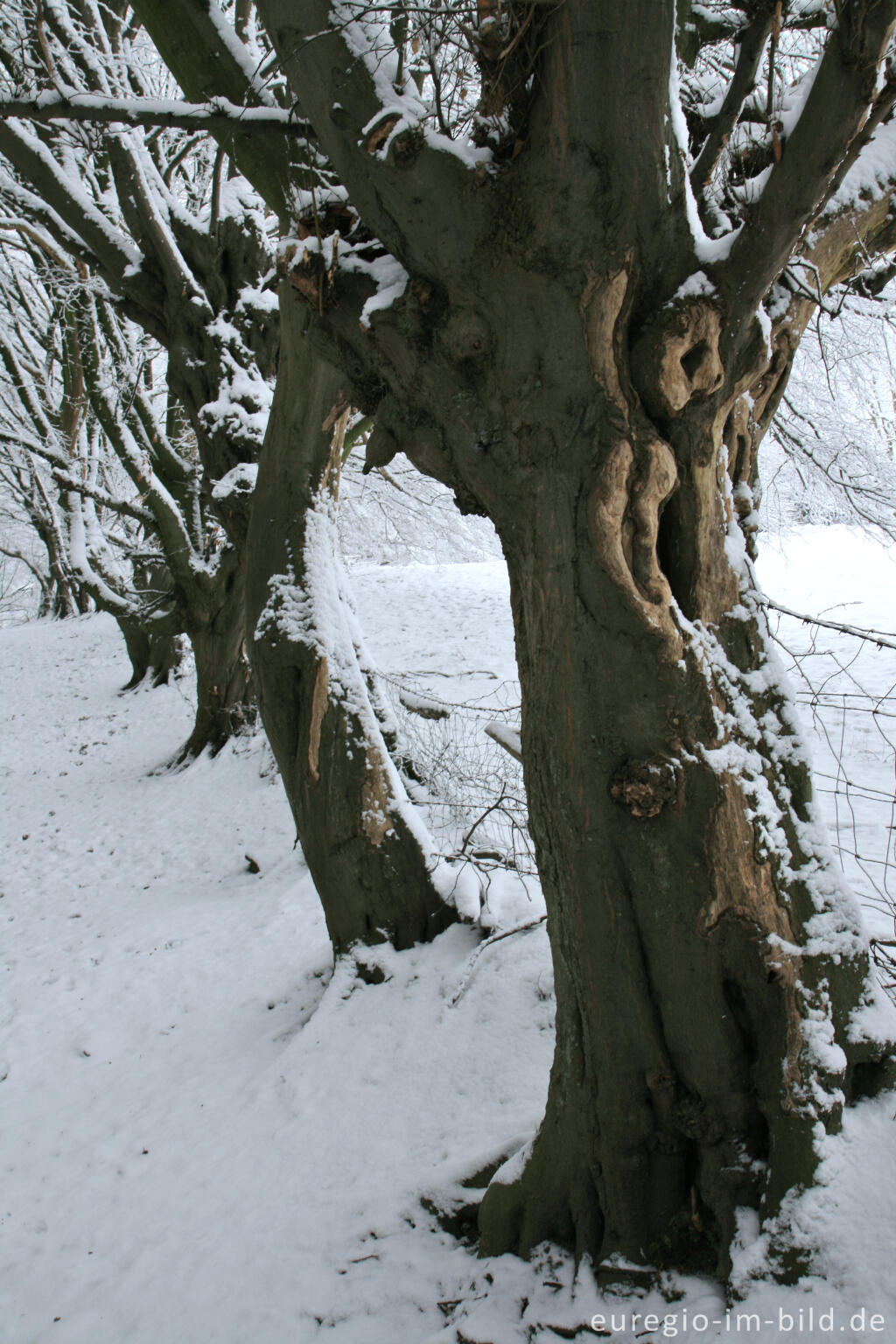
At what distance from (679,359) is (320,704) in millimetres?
2403

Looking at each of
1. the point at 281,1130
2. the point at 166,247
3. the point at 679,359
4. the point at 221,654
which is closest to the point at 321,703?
the point at 281,1130

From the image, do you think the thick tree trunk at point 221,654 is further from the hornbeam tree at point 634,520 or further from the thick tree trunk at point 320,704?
the hornbeam tree at point 634,520

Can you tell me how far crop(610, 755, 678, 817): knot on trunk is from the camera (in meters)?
1.67

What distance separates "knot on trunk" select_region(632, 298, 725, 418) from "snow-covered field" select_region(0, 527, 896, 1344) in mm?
813

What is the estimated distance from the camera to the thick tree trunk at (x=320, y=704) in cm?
354

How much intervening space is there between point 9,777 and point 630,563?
9.20 m

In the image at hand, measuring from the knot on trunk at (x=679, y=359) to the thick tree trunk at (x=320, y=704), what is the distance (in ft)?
6.83

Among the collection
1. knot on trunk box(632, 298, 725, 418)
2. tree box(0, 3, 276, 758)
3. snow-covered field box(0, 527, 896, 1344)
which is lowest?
snow-covered field box(0, 527, 896, 1344)

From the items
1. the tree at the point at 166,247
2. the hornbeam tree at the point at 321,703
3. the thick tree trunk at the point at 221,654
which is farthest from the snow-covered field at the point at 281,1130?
the tree at the point at 166,247

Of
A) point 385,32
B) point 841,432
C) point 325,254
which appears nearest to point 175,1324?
point 325,254

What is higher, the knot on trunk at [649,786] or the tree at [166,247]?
the tree at [166,247]

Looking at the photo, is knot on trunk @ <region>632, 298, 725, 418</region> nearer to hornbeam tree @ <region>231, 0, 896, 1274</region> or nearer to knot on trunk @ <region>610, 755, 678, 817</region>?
hornbeam tree @ <region>231, 0, 896, 1274</region>

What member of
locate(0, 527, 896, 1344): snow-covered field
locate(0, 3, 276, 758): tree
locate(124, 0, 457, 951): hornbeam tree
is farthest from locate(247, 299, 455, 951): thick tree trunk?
locate(0, 3, 276, 758): tree

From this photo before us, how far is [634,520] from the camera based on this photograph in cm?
173
